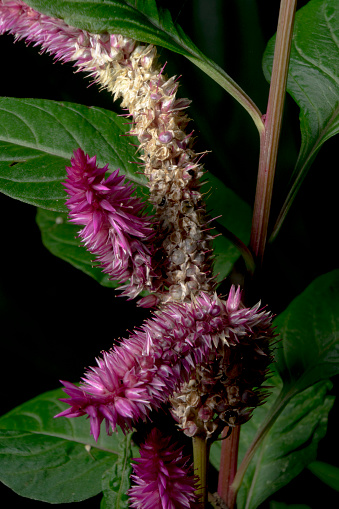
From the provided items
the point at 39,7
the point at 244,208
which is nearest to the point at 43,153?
the point at 39,7

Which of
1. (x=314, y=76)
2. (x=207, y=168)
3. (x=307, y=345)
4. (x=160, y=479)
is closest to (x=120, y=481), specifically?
(x=160, y=479)

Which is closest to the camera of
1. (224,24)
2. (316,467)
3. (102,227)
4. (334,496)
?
(102,227)

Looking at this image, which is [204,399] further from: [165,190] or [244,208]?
[244,208]

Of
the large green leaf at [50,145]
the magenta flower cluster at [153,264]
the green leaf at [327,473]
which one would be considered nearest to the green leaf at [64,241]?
the large green leaf at [50,145]

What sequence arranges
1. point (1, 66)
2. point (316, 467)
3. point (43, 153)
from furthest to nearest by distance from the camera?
point (1, 66), point (316, 467), point (43, 153)

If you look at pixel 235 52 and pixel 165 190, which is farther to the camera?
pixel 235 52

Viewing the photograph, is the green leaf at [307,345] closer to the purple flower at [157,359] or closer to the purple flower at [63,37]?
the purple flower at [157,359]

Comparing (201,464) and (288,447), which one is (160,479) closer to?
(201,464)
